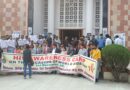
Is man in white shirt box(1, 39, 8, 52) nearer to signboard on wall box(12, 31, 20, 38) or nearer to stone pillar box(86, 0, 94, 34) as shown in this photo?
signboard on wall box(12, 31, 20, 38)

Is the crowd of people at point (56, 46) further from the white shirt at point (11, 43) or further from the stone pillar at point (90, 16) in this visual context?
the stone pillar at point (90, 16)

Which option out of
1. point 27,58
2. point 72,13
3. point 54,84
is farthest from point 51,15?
point 54,84

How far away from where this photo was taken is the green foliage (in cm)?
1605

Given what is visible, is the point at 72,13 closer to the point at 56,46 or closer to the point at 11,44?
the point at 11,44

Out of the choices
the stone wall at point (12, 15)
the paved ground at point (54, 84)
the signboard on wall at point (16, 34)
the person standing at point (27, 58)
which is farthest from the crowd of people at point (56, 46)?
the stone wall at point (12, 15)

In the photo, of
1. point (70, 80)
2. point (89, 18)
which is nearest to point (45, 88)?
point (70, 80)

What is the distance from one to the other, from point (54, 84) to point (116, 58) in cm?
302

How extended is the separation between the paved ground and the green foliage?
0.71 metres

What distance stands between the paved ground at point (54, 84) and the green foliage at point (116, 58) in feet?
2.31

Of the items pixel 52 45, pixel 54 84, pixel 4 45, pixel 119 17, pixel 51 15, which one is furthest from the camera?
pixel 51 15

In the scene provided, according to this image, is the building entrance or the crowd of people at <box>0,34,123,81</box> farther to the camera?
the building entrance

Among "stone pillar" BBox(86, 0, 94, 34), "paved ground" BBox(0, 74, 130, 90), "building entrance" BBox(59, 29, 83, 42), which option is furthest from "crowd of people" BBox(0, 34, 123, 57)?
"building entrance" BBox(59, 29, 83, 42)

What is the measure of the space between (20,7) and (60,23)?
122 inches

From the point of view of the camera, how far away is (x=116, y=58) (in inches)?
632
